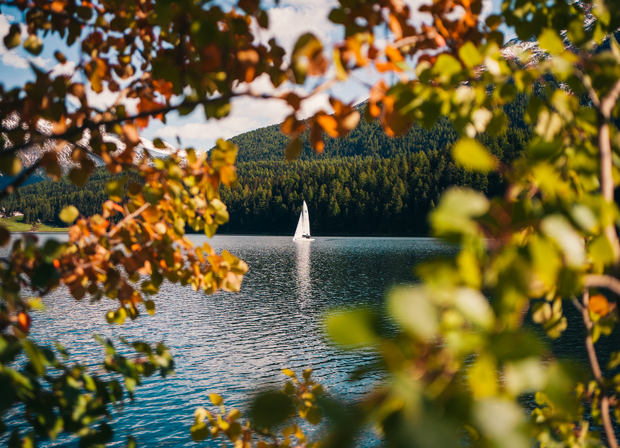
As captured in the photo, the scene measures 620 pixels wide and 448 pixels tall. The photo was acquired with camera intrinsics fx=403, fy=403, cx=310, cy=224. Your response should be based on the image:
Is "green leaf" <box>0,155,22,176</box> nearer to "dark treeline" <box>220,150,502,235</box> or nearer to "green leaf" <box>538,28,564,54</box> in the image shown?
"green leaf" <box>538,28,564,54</box>

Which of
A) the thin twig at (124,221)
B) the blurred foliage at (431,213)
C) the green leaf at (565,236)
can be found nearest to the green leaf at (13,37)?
the blurred foliage at (431,213)

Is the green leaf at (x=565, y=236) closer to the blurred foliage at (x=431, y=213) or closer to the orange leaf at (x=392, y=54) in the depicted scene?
the blurred foliage at (x=431, y=213)

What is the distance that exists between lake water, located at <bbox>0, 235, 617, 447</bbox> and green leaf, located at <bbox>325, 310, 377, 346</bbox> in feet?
Answer: 8.76

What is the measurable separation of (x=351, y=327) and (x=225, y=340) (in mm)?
20957

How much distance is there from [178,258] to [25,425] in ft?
40.4

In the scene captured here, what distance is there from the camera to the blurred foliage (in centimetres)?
67

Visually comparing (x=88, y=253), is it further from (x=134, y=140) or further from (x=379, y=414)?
(x=379, y=414)

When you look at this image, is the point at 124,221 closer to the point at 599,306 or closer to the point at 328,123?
the point at 328,123

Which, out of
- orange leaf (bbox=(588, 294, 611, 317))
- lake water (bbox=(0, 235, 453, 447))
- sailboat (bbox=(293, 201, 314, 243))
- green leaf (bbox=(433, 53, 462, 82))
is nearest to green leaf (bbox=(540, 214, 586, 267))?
green leaf (bbox=(433, 53, 462, 82))

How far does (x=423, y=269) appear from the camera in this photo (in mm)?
712

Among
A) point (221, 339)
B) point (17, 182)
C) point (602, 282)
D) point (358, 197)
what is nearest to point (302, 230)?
point (358, 197)

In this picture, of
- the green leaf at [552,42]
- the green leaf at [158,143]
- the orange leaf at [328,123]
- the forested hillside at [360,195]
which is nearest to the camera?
the green leaf at [552,42]

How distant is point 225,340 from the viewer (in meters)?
20.3

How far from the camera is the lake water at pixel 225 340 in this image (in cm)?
1232
